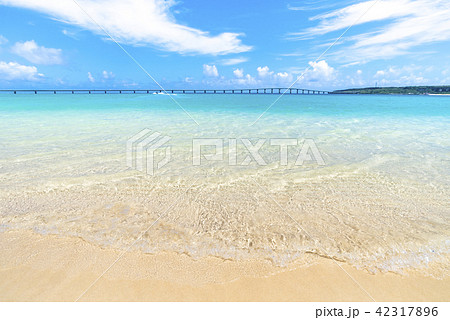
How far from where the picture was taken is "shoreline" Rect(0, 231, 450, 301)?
2.47 metres

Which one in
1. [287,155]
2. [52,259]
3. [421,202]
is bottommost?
[52,259]

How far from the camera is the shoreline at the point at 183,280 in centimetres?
247

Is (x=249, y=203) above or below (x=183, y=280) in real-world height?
above

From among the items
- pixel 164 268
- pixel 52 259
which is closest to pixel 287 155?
pixel 164 268

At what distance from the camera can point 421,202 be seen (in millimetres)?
4434

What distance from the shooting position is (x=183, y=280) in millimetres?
2639

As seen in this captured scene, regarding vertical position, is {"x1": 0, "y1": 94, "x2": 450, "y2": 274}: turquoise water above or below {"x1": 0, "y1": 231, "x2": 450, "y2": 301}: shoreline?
above

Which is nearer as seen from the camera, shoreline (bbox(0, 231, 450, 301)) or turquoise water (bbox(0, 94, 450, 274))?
shoreline (bbox(0, 231, 450, 301))

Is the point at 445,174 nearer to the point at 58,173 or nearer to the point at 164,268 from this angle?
the point at 164,268

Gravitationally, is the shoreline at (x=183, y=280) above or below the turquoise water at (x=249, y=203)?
below

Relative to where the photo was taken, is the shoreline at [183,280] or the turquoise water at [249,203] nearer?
the shoreline at [183,280]

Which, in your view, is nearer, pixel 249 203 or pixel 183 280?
pixel 183 280
